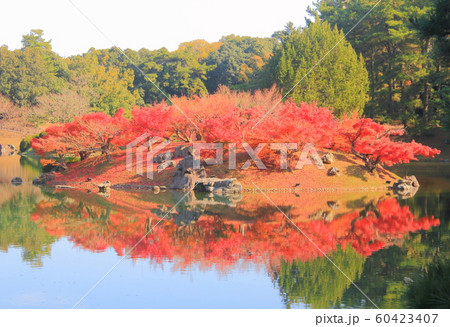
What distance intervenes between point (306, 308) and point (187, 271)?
2.76 metres

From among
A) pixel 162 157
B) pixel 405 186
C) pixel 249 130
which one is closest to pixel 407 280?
pixel 405 186

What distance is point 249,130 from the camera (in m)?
23.2

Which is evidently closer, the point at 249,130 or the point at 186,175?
the point at 186,175

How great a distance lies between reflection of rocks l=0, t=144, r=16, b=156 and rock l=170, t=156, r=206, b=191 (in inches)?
1295

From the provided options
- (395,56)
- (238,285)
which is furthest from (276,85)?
(238,285)

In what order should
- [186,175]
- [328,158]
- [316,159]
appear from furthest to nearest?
[328,158], [316,159], [186,175]

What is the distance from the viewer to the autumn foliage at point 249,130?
22375mm

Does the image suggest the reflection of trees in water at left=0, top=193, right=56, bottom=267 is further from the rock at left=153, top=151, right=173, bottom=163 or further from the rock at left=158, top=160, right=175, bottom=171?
the rock at left=153, top=151, right=173, bottom=163

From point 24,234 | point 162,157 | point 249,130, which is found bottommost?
point 24,234

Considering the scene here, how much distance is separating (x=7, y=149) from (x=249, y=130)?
117ft

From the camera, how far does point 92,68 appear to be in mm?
52969

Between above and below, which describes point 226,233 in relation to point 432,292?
below

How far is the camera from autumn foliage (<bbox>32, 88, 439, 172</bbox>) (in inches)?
881

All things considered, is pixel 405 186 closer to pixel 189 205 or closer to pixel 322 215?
pixel 322 215
